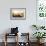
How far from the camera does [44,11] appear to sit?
26.3ft

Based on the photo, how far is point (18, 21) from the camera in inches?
315

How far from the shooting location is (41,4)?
7.99 m

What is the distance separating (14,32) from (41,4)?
74.4 inches

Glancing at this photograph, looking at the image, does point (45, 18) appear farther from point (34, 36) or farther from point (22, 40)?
point (22, 40)

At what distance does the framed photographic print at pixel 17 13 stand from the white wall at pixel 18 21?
0.14m

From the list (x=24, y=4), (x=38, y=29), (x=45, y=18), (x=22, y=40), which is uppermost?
(x=24, y=4)

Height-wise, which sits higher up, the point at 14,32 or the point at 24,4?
the point at 24,4

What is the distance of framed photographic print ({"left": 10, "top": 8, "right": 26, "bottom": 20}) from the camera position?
793cm

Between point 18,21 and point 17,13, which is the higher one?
point 17,13

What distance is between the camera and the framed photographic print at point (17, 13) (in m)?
7.93

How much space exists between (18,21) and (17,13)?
1.29ft

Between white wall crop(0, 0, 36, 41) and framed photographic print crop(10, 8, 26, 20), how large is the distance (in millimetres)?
144

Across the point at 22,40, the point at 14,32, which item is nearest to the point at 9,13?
the point at 14,32

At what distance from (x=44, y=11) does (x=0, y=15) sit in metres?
2.14
